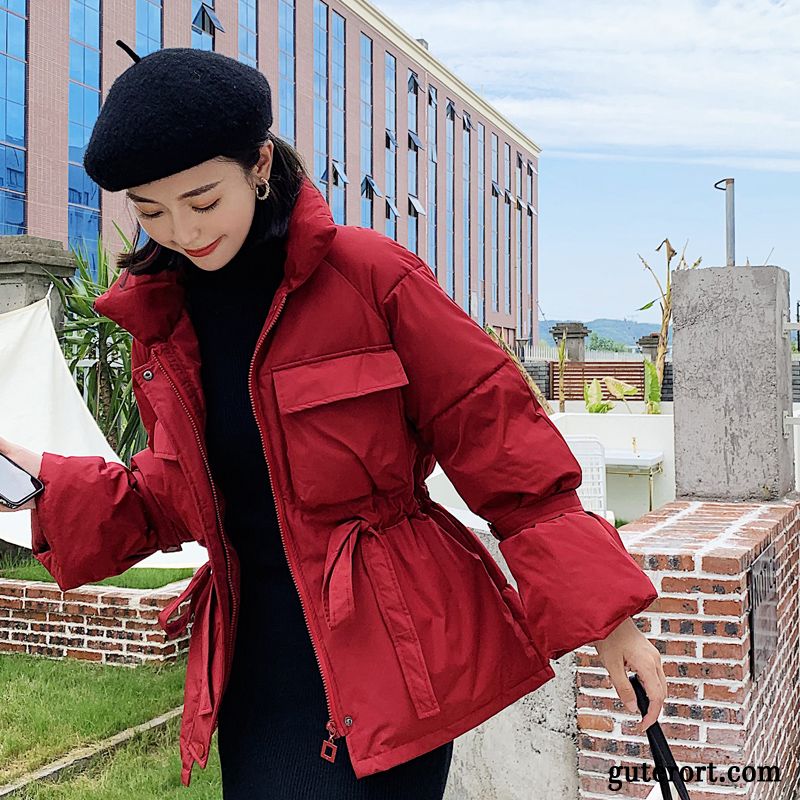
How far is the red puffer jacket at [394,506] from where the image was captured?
1.44 m

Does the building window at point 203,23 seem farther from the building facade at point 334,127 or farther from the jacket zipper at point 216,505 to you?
the jacket zipper at point 216,505

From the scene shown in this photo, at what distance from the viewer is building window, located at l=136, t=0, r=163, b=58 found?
27172mm

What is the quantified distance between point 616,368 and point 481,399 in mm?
22606

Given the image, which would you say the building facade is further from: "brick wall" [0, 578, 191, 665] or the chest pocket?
the chest pocket

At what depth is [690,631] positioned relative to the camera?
2.97 metres

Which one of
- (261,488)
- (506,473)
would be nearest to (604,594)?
(506,473)

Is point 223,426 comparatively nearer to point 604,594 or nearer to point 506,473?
point 506,473

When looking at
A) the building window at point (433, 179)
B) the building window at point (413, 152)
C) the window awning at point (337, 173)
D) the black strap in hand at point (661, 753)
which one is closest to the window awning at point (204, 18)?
the window awning at point (337, 173)

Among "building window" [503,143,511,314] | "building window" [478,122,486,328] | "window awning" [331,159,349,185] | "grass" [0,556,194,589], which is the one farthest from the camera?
"building window" [503,143,511,314]

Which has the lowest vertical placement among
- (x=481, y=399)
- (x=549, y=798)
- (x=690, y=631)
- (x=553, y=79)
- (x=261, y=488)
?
(x=549, y=798)

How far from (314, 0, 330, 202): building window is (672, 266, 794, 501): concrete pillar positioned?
32.3 metres

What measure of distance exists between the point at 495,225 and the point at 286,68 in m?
21.9

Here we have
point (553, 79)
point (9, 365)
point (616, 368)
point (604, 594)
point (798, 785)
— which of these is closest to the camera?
point (604, 594)

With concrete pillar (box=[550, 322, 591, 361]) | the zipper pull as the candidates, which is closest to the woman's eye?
the zipper pull
